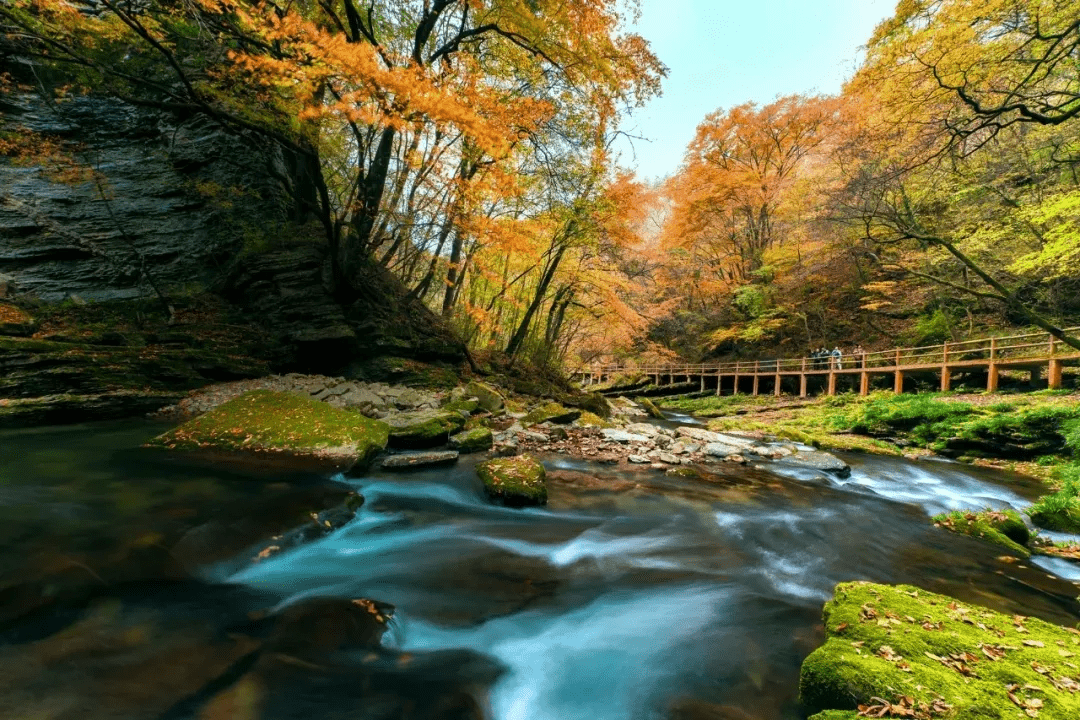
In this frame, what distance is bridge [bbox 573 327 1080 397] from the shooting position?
12.2 meters

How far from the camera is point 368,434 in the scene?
6.25 m

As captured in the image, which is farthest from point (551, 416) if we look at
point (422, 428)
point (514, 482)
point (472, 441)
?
point (514, 482)

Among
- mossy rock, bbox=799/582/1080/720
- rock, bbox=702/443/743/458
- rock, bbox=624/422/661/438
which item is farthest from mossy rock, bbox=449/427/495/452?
mossy rock, bbox=799/582/1080/720

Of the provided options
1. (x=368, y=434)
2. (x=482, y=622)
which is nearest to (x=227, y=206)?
(x=368, y=434)

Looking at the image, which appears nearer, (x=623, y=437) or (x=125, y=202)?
(x=623, y=437)

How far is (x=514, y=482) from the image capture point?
5.47 meters

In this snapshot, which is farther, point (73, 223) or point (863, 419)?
point (863, 419)

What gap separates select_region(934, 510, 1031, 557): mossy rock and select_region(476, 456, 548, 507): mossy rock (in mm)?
5126

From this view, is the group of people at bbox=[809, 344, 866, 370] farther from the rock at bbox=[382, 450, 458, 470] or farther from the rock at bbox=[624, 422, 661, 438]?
the rock at bbox=[382, 450, 458, 470]

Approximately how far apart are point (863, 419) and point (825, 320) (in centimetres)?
1350

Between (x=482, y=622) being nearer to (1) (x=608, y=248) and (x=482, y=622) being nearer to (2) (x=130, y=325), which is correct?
(2) (x=130, y=325)

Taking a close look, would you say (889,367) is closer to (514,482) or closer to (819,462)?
(819,462)

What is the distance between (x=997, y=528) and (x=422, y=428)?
7.62m

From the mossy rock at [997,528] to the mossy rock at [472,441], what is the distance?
639 centimetres
